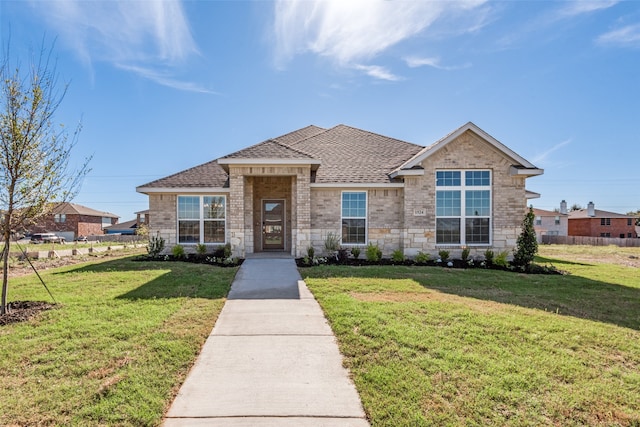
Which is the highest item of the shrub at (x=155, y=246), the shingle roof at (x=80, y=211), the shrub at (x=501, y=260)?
the shingle roof at (x=80, y=211)

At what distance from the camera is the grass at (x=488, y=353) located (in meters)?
3.00

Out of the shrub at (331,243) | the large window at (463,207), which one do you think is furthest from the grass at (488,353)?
the large window at (463,207)

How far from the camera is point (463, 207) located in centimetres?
1226

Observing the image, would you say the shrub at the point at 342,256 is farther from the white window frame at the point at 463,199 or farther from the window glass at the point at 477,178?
the window glass at the point at 477,178

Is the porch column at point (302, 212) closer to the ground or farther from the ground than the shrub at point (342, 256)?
farther from the ground

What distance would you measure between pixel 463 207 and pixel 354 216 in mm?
4257

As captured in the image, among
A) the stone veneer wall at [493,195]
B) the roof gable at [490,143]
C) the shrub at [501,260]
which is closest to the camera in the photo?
the shrub at [501,260]

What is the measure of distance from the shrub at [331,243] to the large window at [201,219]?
14.4 ft

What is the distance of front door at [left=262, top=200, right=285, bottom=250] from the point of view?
47.5 ft

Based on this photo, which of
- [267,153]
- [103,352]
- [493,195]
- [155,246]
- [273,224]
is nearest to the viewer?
[103,352]

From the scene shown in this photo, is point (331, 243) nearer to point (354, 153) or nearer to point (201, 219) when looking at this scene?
point (354, 153)

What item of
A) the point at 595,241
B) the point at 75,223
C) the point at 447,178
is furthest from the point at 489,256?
the point at 75,223

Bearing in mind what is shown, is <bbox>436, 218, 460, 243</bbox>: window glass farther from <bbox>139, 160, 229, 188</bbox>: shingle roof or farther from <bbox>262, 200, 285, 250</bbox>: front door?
<bbox>139, 160, 229, 188</bbox>: shingle roof

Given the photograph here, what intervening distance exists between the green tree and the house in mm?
578
